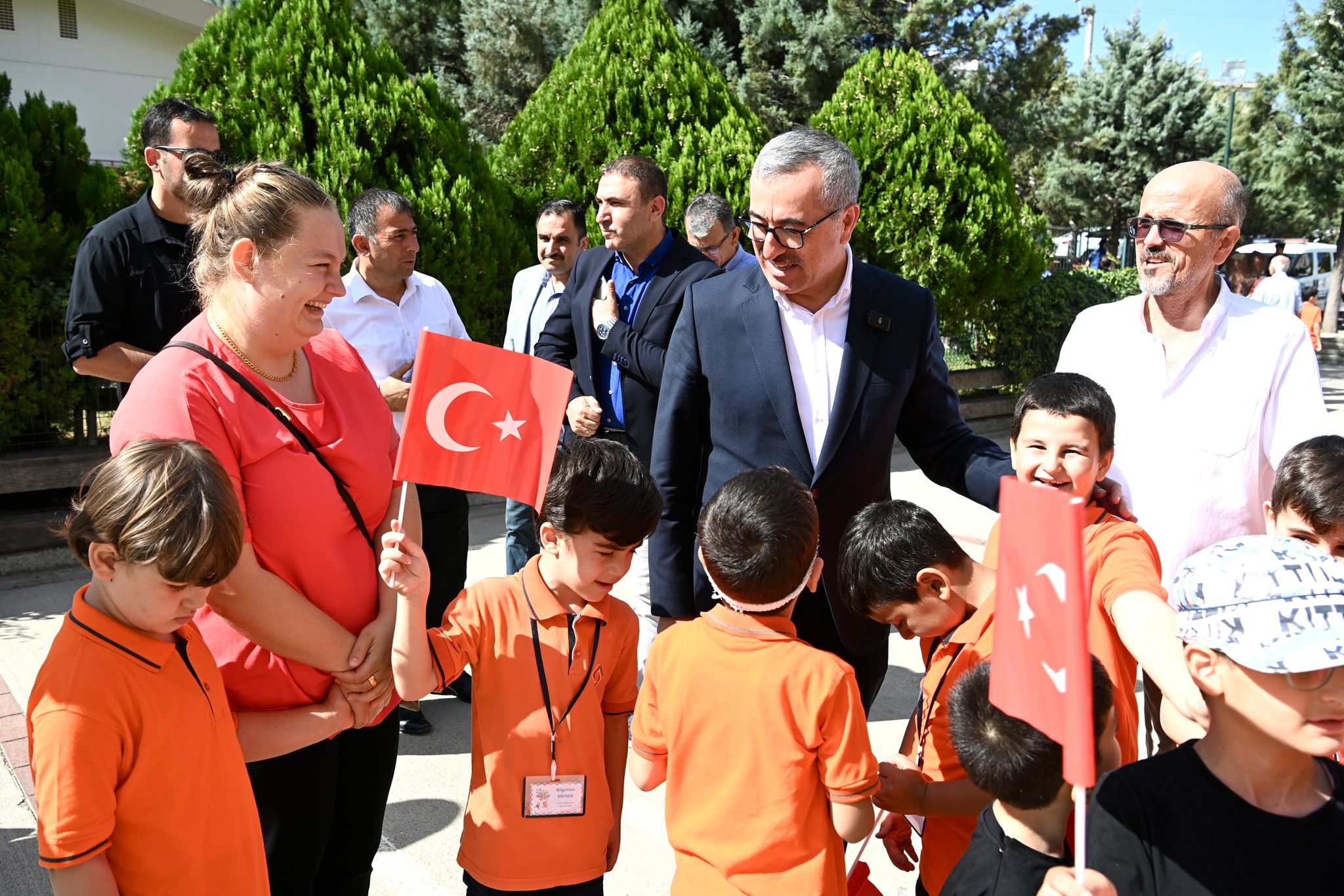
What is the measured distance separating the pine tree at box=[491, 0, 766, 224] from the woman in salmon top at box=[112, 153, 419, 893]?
683 cm

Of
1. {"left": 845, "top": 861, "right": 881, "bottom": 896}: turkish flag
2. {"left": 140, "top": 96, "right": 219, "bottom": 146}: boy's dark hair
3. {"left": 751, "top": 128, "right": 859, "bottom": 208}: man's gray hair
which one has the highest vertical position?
{"left": 140, "top": 96, "right": 219, "bottom": 146}: boy's dark hair

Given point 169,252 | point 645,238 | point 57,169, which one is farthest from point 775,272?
point 57,169

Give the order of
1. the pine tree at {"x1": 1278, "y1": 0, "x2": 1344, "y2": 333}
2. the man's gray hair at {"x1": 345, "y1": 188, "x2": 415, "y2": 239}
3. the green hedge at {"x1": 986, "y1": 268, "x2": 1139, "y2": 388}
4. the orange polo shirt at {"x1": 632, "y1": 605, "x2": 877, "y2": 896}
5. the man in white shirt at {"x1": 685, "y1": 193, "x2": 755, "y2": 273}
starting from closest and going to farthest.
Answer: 1. the orange polo shirt at {"x1": 632, "y1": 605, "x2": 877, "y2": 896}
2. the man's gray hair at {"x1": 345, "y1": 188, "x2": 415, "y2": 239}
3. the man in white shirt at {"x1": 685, "y1": 193, "x2": 755, "y2": 273}
4. the green hedge at {"x1": 986, "y1": 268, "x2": 1139, "y2": 388}
5. the pine tree at {"x1": 1278, "y1": 0, "x2": 1344, "y2": 333}

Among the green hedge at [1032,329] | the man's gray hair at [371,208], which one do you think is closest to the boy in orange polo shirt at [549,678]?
the man's gray hair at [371,208]

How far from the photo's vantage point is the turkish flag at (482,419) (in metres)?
2.11

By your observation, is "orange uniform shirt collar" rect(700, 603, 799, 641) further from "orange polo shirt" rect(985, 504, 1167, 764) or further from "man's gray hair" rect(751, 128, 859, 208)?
"man's gray hair" rect(751, 128, 859, 208)

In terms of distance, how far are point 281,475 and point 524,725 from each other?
0.75 m

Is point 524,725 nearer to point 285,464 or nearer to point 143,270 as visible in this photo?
point 285,464

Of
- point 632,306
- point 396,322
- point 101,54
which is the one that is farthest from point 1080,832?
point 101,54

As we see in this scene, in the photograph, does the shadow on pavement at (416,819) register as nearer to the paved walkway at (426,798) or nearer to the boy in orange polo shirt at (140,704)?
the paved walkway at (426,798)

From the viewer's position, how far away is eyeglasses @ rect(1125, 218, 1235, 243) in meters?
2.99

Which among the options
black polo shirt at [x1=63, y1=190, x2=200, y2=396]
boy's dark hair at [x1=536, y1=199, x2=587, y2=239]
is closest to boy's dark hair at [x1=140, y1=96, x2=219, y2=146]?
black polo shirt at [x1=63, y1=190, x2=200, y2=396]

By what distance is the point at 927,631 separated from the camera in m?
2.40

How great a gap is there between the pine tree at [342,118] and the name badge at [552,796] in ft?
18.5
